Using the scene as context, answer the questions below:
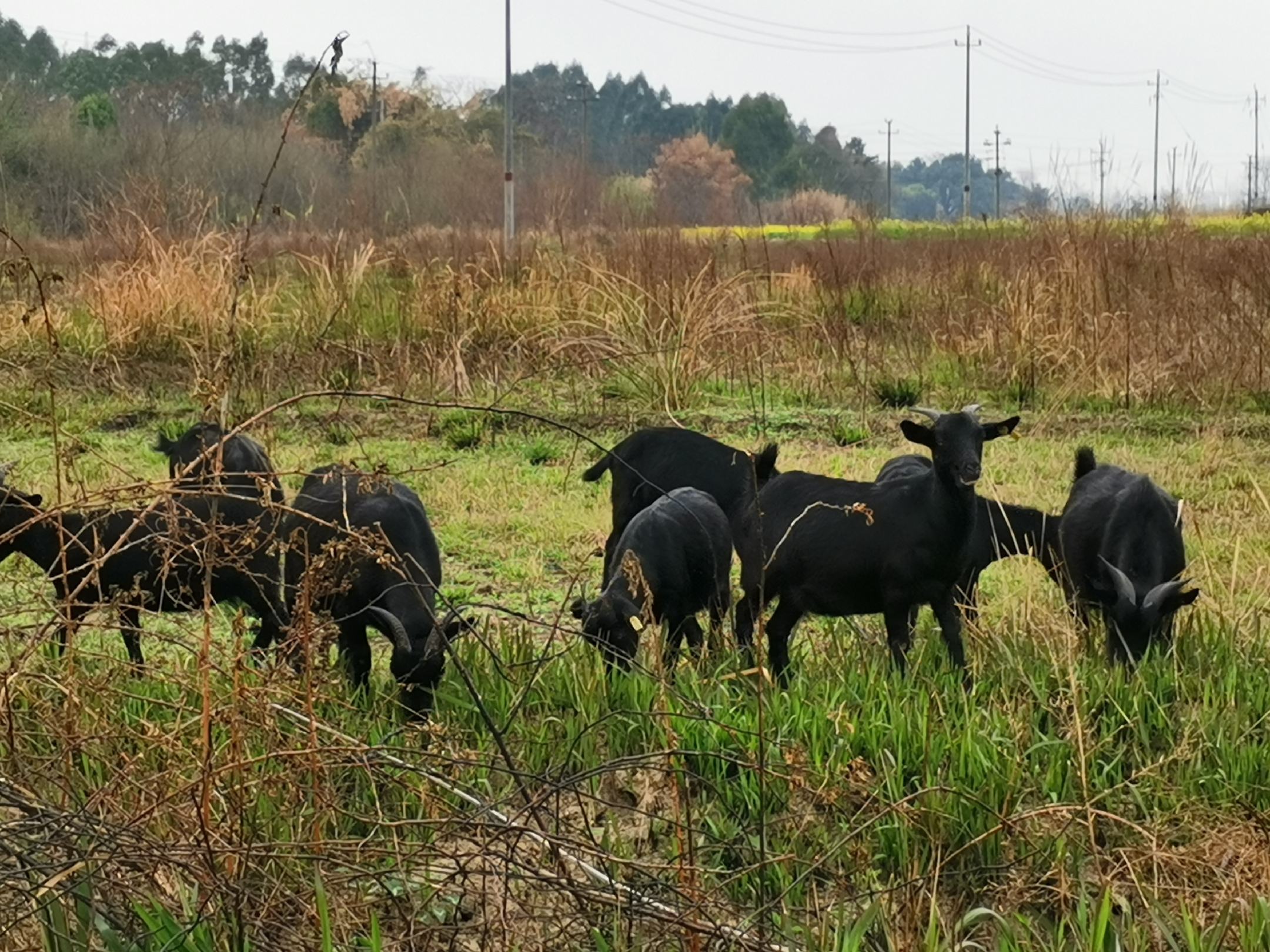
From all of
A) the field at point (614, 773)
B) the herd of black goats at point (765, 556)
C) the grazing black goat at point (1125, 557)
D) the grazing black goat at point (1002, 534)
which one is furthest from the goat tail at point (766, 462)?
the grazing black goat at point (1125, 557)

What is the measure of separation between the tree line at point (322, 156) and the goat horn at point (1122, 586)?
2.99 meters

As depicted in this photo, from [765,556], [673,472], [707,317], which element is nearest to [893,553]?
[765,556]

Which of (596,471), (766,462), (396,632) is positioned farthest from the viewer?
(596,471)

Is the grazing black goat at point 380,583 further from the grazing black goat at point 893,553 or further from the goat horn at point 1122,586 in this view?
the goat horn at point 1122,586

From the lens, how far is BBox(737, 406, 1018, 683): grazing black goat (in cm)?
547

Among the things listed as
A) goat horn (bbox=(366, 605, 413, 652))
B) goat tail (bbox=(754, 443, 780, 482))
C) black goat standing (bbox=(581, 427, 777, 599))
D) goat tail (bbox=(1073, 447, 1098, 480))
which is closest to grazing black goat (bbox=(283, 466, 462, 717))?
goat horn (bbox=(366, 605, 413, 652))

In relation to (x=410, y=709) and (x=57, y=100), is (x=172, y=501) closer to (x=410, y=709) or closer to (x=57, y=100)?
(x=410, y=709)

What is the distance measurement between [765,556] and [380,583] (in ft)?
4.60

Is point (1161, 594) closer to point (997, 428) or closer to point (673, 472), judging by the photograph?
point (997, 428)

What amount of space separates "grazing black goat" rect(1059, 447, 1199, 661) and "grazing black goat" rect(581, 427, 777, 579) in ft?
4.29

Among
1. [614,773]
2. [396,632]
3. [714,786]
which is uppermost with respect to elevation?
[396,632]

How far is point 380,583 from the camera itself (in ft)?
18.0

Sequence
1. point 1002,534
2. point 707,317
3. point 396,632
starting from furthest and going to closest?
1. point 707,317
2. point 1002,534
3. point 396,632

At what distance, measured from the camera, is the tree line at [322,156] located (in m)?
17.9
